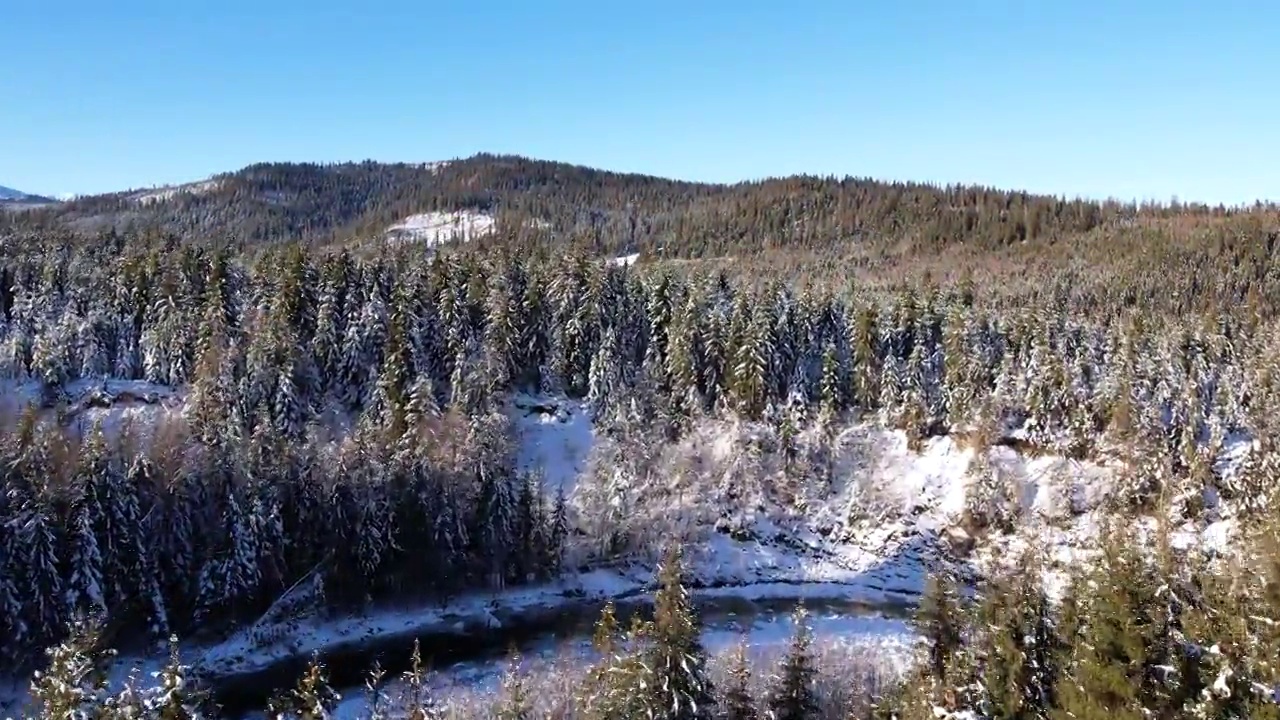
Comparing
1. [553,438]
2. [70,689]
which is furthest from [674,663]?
[553,438]

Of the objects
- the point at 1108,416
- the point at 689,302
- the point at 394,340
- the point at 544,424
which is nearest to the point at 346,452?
the point at 394,340

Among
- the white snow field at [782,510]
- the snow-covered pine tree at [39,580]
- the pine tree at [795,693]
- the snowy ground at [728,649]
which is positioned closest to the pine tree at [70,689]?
the pine tree at [795,693]

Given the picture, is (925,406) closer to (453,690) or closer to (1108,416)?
(1108,416)

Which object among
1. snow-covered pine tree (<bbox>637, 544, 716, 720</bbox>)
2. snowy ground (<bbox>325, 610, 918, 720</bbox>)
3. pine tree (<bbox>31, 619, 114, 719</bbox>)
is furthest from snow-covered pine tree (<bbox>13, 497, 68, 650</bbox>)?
snow-covered pine tree (<bbox>637, 544, 716, 720</bbox>)

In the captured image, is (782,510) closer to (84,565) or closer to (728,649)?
(728,649)

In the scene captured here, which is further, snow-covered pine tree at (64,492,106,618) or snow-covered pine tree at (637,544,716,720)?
snow-covered pine tree at (64,492,106,618)

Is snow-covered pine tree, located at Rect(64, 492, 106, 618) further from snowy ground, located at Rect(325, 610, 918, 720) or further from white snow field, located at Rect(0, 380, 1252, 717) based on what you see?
snowy ground, located at Rect(325, 610, 918, 720)

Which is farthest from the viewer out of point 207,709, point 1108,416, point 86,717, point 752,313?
point 752,313

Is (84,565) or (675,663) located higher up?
(675,663)
